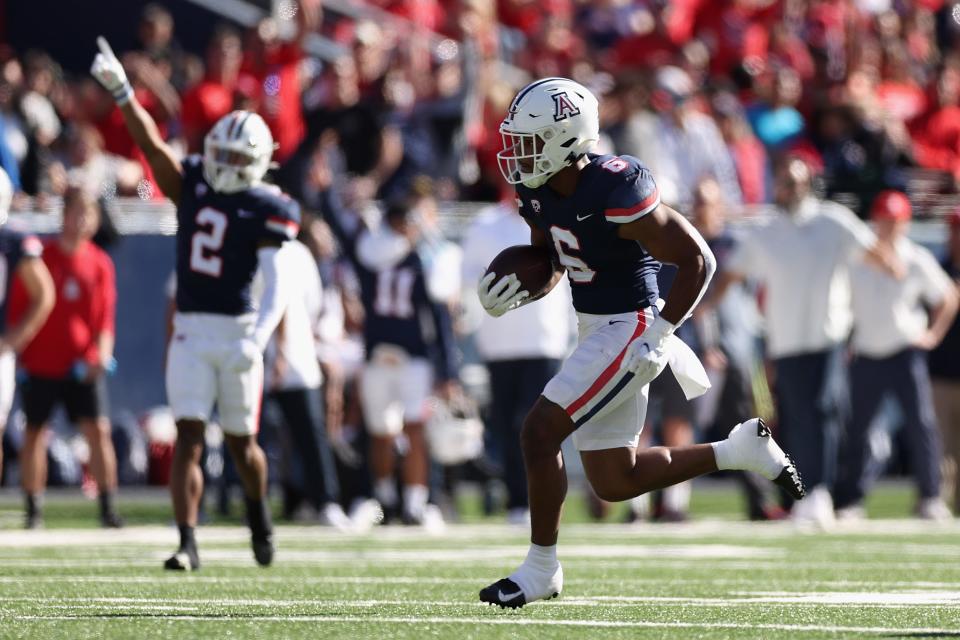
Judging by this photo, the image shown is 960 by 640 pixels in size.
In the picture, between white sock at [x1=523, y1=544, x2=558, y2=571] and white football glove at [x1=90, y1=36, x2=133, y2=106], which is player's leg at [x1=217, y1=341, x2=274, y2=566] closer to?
white football glove at [x1=90, y1=36, x2=133, y2=106]

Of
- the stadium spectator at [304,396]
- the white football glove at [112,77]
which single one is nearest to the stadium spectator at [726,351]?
the stadium spectator at [304,396]

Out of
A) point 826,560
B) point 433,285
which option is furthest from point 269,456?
point 826,560

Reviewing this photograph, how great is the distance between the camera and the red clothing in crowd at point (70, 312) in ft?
34.8

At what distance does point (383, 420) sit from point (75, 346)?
1858 millimetres

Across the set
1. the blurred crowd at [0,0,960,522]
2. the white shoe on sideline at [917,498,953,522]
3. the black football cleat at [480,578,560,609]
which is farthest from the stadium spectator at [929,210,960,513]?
the black football cleat at [480,578,560,609]

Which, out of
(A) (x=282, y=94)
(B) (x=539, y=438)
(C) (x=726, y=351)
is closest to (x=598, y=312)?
(B) (x=539, y=438)

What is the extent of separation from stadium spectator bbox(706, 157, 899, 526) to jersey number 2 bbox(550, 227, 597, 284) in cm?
527

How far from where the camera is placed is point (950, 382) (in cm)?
1210

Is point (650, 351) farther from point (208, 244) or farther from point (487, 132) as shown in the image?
point (487, 132)

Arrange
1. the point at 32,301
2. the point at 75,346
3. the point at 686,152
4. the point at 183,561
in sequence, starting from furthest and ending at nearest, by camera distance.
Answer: the point at 686,152 → the point at 75,346 → the point at 32,301 → the point at 183,561

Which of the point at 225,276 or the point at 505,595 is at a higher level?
the point at 225,276

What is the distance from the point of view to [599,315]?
584 centimetres

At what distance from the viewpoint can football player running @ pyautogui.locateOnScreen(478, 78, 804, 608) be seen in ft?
18.4

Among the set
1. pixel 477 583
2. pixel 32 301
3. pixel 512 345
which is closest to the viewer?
pixel 477 583
